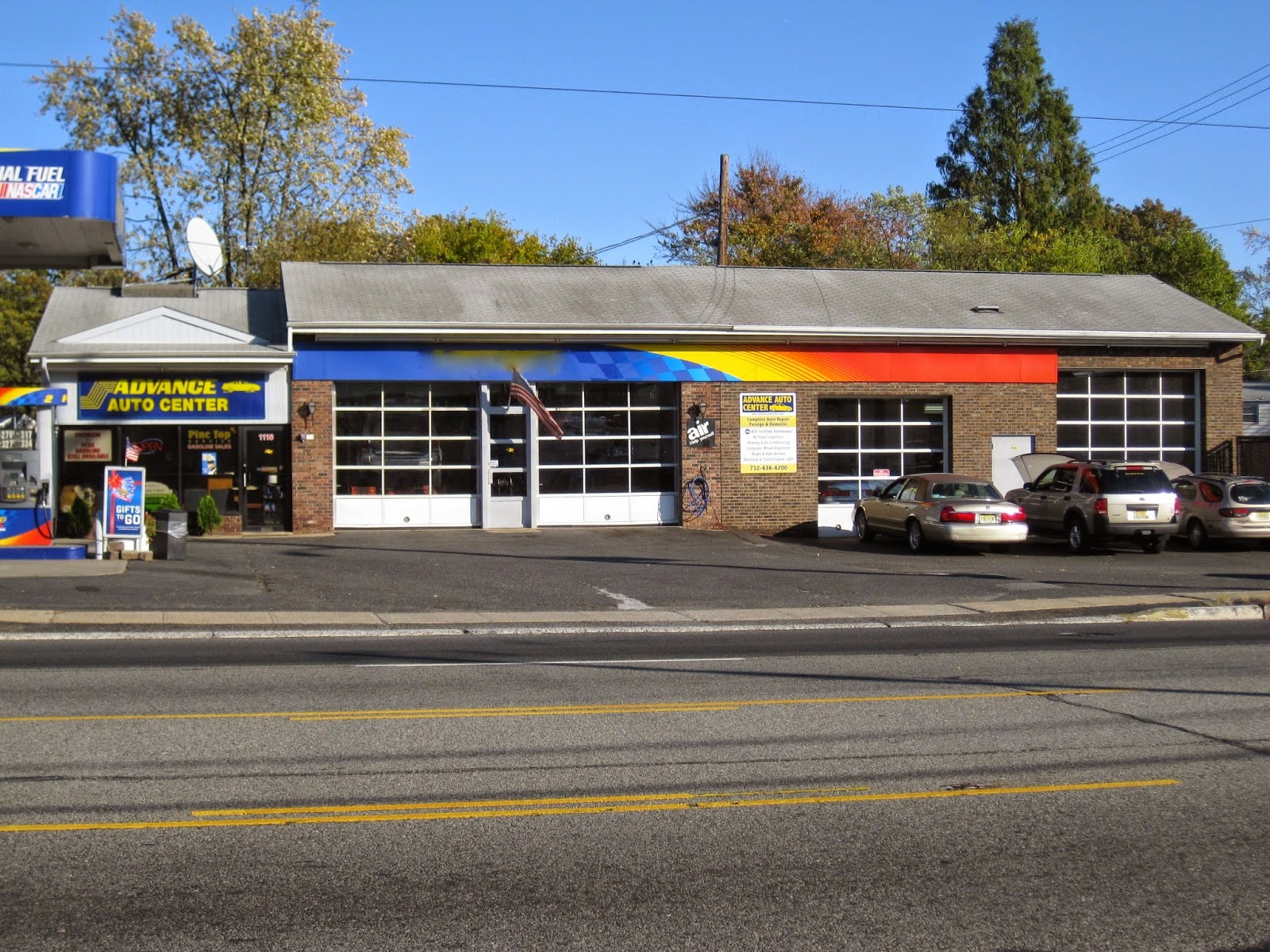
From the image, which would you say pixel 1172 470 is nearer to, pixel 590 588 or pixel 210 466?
pixel 590 588

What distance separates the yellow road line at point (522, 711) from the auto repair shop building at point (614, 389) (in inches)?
680

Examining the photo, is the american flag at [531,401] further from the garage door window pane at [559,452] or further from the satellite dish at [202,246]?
the satellite dish at [202,246]

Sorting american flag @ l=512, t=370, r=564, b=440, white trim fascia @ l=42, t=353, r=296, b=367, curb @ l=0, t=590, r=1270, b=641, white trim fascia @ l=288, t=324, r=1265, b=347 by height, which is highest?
white trim fascia @ l=288, t=324, r=1265, b=347

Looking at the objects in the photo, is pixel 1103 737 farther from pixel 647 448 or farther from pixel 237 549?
pixel 647 448

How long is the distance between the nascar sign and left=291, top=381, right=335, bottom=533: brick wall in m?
5.28

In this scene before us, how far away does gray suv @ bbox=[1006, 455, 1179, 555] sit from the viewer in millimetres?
23750

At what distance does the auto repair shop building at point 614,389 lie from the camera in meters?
26.2

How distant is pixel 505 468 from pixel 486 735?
19254mm

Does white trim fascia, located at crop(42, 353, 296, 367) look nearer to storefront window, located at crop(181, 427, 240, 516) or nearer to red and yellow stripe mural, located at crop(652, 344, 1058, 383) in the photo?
storefront window, located at crop(181, 427, 240, 516)

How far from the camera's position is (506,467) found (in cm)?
2767

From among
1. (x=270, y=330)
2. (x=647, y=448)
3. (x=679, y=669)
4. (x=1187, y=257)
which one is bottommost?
(x=679, y=669)

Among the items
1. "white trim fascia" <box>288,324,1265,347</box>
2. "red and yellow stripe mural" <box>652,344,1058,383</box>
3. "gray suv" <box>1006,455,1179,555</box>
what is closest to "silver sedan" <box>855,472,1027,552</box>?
"gray suv" <box>1006,455,1179,555</box>

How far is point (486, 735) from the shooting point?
8594 mm

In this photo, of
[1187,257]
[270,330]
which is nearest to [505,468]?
[270,330]
